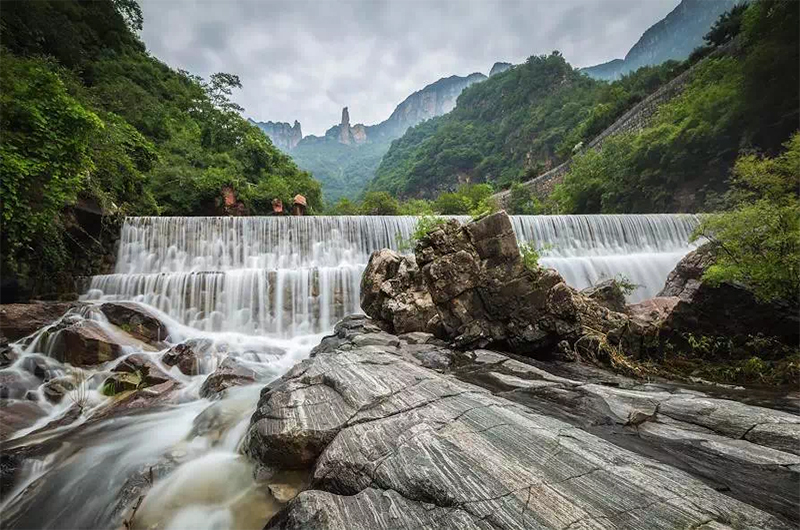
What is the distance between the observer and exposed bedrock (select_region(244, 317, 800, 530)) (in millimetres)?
1965

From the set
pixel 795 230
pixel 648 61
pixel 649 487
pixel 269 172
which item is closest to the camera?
pixel 649 487

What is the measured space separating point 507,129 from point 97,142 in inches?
2984

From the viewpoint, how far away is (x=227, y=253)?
13.9 meters

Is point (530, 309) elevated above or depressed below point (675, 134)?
below

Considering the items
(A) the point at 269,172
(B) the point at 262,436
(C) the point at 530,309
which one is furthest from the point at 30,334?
(A) the point at 269,172

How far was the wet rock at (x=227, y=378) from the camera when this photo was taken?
Answer: 6051mm

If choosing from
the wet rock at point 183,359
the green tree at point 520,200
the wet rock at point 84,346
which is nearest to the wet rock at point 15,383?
the wet rock at point 84,346

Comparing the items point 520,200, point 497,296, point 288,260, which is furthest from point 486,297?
point 520,200

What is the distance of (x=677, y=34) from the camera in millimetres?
125812

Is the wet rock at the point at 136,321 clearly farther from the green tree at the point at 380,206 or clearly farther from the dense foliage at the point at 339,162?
the dense foliage at the point at 339,162

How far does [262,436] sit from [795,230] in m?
9.27

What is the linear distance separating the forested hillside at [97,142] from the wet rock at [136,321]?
2287mm

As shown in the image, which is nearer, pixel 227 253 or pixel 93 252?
pixel 93 252

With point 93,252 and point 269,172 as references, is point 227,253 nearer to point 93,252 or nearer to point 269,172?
point 93,252
